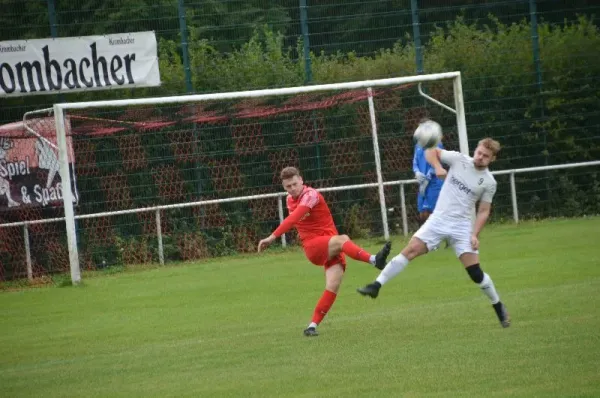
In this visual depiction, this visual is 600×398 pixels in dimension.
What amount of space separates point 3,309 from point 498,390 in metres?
9.70

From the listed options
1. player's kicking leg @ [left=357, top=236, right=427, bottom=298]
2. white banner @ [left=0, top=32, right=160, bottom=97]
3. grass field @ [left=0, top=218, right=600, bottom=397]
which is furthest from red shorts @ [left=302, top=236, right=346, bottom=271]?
white banner @ [left=0, top=32, right=160, bottom=97]

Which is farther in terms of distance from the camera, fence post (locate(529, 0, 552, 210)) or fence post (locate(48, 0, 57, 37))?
fence post (locate(529, 0, 552, 210))

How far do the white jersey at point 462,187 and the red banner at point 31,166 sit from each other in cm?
958

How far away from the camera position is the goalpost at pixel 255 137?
20734 millimetres

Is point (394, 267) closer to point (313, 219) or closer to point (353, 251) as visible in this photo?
point (353, 251)

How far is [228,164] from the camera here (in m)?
21.8

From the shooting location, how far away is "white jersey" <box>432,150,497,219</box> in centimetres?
1162

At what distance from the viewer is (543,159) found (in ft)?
80.4

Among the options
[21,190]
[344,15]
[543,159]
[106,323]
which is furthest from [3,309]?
[543,159]

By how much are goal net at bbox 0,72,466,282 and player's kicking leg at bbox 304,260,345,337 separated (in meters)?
7.84

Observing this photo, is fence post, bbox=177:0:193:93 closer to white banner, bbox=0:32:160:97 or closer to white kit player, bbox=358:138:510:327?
white banner, bbox=0:32:160:97

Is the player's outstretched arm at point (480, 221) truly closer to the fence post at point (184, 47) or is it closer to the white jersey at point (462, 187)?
the white jersey at point (462, 187)

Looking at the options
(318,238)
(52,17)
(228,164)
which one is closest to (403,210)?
(228,164)

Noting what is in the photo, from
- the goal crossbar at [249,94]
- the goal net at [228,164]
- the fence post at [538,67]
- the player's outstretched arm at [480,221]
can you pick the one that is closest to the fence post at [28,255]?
the goal net at [228,164]
